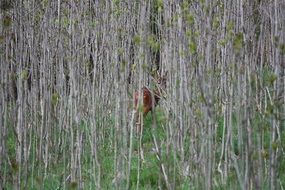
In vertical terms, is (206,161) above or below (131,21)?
below

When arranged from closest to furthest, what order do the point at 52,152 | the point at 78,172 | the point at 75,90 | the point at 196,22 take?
the point at 78,172 < the point at 75,90 < the point at 196,22 < the point at 52,152

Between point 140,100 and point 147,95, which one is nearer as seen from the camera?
point 140,100

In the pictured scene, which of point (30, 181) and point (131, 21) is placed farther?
point (131, 21)

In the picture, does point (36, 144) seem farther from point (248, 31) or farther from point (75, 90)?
point (248, 31)

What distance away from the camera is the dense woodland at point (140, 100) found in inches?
89.5

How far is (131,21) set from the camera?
4.21 metres

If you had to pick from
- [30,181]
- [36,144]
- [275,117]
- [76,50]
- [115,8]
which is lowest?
[30,181]

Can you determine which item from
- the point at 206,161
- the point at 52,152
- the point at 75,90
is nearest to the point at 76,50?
the point at 75,90

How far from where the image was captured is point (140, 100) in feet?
7.11

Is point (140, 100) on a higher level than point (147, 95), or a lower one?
higher

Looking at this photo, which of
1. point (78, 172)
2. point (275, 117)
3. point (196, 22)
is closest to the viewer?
point (275, 117)

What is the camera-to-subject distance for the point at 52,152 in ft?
12.4

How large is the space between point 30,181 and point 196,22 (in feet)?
4.65

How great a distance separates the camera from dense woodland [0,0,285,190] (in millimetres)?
2273
